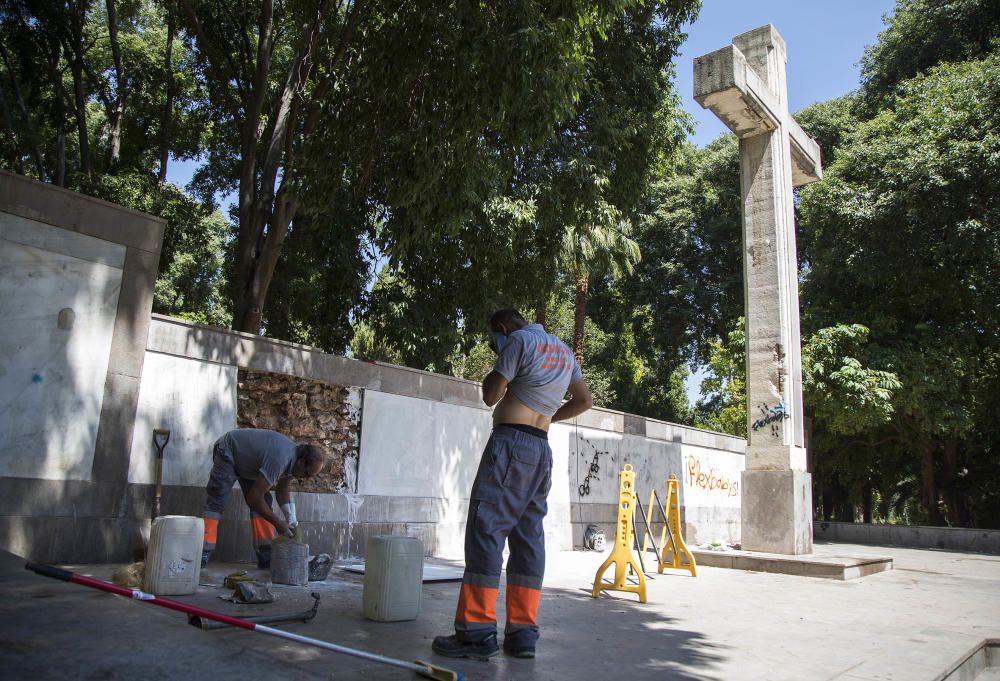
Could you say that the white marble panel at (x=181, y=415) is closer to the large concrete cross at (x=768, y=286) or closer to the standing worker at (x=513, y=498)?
the standing worker at (x=513, y=498)

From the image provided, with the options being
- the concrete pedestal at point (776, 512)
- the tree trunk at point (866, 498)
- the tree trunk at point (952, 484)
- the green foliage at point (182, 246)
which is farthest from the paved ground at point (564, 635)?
the tree trunk at point (866, 498)

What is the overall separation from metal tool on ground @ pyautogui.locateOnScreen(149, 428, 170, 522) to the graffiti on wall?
1138cm

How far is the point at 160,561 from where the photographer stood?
476 centimetres

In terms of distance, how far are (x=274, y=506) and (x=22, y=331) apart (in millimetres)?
2695

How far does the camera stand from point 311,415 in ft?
27.2

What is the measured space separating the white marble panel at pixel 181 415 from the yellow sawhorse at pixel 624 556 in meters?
3.93

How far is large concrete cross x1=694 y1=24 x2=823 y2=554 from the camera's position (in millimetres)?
10289

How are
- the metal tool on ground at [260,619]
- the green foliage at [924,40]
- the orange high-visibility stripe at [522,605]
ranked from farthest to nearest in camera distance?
1. the green foliage at [924,40]
2. the orange high-visibility stripe at [522,605]
3. the metal tool on ground at [260,619]

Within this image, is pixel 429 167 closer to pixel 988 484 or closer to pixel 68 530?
pixel 68 530

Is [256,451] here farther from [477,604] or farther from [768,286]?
[768,286]

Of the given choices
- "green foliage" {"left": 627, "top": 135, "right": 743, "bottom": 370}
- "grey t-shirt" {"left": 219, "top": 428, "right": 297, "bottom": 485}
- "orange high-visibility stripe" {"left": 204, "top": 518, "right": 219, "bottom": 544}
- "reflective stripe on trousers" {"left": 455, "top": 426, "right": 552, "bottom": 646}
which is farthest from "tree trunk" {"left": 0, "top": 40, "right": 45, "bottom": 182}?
"green foliage" {"left": 627, "top": 135, "right": 743, "bottom": 370}

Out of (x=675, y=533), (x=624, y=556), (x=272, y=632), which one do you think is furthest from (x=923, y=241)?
(x=272, y=632)

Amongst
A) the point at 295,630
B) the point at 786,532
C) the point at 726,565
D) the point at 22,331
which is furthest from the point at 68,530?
the point at 786,532

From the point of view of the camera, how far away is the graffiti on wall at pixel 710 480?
51.2ft
